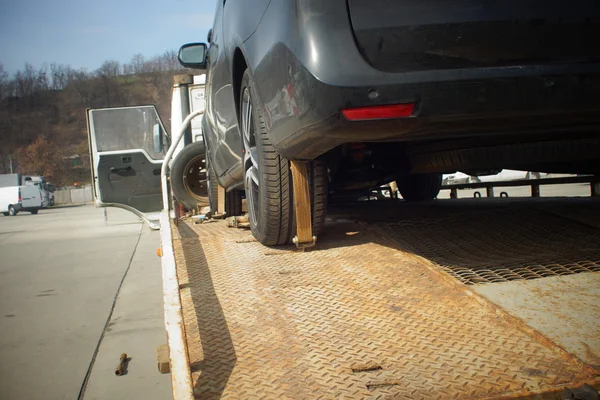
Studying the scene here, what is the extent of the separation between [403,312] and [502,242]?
1018 mm

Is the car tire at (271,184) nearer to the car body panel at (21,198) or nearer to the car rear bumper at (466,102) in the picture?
the car rear bumper at (466,102)

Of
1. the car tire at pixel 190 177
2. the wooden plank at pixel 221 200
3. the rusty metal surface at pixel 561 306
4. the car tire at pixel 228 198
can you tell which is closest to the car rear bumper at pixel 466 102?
the rusty metal surface at pixel 561 306

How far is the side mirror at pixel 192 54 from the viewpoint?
4.68 meters

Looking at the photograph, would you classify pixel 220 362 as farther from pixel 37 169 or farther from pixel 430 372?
pixel 37 169

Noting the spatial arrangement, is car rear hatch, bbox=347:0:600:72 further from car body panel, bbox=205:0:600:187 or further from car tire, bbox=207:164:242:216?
car tire, bbox=207:164:242:216

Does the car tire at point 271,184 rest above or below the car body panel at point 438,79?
below

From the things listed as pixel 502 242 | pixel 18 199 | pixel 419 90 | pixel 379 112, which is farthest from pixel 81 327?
pixel 18 199

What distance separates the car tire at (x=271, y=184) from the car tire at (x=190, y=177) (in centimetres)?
394

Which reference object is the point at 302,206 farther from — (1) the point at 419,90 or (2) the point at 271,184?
(1) the point at 419,90

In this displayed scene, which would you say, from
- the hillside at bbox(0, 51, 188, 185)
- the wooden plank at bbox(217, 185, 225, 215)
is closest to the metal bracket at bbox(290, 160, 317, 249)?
the wooden plank at bbox(217, 185, 225, 215)

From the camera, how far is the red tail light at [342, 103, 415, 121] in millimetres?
2088

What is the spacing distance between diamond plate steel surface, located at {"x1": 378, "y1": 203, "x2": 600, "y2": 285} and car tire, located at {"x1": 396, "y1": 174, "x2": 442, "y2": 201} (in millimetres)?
2042

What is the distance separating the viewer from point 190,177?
7254 millimetres

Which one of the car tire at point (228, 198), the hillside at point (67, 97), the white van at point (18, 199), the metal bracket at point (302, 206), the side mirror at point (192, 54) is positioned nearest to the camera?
the metal bracket at point (302, 206)
